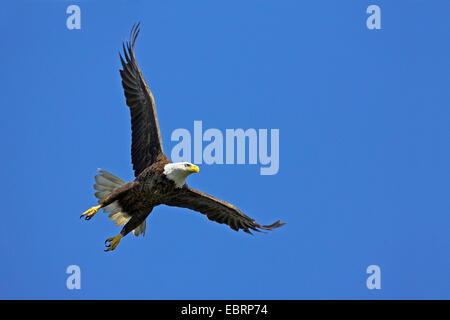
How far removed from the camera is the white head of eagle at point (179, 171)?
9.82 meters

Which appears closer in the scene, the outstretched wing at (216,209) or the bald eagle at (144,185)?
the bald eagle at (144,185)

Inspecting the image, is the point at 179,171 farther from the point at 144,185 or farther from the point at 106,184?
the point at 106,184

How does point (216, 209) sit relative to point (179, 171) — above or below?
below

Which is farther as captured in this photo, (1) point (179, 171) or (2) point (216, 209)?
(2) point (216, 209)

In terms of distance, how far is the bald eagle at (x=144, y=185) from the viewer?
9.95 meters

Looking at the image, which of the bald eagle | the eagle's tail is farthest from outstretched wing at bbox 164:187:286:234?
the eagle's tail

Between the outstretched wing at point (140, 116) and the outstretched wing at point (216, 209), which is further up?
the outstretched wing at point (140, 116)

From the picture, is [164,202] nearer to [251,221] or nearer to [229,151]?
[251,221]

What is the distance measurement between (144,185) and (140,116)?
1085 millimetres

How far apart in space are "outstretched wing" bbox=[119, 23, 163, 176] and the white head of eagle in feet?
1.80

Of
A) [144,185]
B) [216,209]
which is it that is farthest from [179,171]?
[216,209]

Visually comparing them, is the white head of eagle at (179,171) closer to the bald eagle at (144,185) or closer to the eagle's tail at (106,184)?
the bald eagle at (144,185)

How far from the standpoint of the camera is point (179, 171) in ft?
32.3

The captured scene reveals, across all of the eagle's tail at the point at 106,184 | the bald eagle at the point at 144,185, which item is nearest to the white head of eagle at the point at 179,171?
the bald eagle at the point at 144,185
